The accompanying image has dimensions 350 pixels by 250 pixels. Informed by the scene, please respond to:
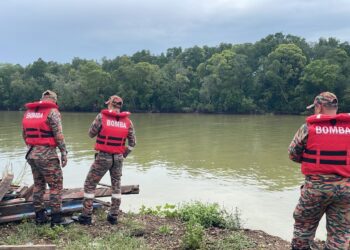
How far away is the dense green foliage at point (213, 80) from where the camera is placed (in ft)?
216

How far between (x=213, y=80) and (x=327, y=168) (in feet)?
225

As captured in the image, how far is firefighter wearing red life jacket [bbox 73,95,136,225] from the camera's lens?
6754mm

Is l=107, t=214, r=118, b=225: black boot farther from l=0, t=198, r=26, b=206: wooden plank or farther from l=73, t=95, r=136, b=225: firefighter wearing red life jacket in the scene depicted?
l=0, t=198, r=26, b=206: wooden plank

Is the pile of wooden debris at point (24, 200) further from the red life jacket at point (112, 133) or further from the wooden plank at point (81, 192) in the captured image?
the red life jacket at point (112, 133)

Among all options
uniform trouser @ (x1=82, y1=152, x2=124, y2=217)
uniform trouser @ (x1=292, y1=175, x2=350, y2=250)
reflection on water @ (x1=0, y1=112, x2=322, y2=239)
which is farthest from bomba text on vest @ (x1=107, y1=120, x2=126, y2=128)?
reflection on water @ (x1=0, y1=112, x2=322, y2=239)

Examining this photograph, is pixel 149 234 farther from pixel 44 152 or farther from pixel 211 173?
pixel 211 173

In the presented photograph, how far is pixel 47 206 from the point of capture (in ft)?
22.5

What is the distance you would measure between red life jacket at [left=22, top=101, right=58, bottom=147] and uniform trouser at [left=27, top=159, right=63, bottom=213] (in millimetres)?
280

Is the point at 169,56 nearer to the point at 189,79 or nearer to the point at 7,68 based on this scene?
the point at 189,79

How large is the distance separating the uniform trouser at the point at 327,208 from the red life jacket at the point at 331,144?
0.11 m

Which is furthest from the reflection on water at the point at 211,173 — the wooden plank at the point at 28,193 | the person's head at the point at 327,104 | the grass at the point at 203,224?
the person's head at the point at 327,104

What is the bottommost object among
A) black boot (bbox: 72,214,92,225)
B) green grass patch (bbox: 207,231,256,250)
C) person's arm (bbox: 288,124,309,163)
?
green grass patch (bbox: 207,231,256,250)

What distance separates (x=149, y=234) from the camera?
21.6 feet

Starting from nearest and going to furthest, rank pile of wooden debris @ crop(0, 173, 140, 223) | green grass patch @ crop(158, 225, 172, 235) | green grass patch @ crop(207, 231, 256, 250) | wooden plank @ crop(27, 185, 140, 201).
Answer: green grass patch @ crop(207, 231, 256, 250) → pile of wooden debris @ crop(0, 173, 140, 223) → green grass patch @ crop(158, 225, 172, 235) → wooden plank @ crop(27, 185, 140, 201)
